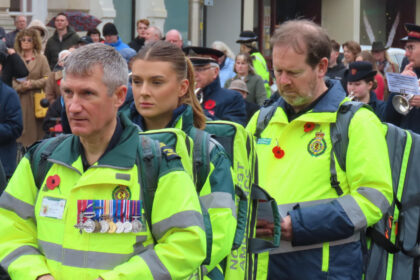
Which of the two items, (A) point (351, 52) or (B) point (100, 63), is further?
(A) point (351, 52)

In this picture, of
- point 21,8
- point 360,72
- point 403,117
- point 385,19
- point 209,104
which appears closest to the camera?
point 403,117

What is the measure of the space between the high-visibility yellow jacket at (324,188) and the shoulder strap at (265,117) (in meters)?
0.15

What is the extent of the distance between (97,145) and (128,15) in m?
18.0

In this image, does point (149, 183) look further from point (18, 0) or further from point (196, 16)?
point (196, 16)

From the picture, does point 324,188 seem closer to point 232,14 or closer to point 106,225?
point 106,225

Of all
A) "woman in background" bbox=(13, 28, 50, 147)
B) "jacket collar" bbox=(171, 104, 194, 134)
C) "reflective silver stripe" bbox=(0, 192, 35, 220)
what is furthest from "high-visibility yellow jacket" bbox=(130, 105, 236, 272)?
"woman in background" bbox=(13, 28, 50, 147)

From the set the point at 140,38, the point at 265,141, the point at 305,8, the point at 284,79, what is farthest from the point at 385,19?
the point at 284,79

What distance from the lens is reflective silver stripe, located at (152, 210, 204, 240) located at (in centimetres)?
330

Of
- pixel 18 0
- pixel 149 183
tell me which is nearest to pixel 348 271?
pixel 149 183

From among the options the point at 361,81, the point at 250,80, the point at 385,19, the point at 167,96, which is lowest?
the point at 385,19

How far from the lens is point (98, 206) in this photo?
130 inches

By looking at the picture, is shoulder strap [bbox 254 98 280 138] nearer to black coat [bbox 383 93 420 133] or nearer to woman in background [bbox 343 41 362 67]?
black coat [bbox 383 93 420 133]

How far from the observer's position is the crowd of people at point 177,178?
330 centimetres

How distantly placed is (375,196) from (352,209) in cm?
12
